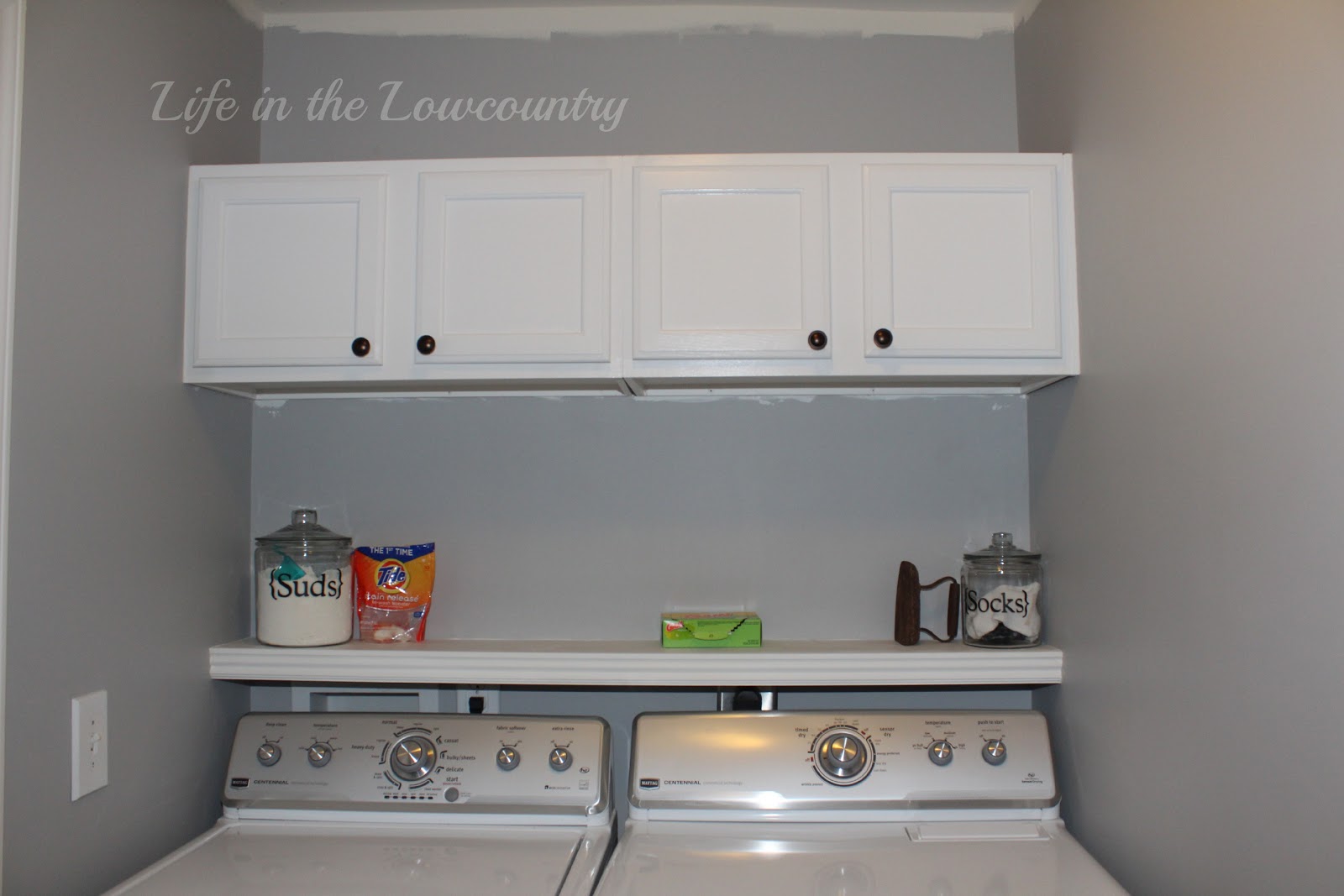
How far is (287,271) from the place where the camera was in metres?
1.68

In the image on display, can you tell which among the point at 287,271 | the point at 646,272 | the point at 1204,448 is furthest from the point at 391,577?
the point at 1204,448

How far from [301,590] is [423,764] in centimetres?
40

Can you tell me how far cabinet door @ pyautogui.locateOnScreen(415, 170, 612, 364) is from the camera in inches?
64.7

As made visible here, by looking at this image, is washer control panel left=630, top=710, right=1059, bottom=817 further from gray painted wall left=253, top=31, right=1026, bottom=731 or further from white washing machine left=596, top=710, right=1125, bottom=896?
gray painted wall left=253, top=31, right=1026, bottom=731

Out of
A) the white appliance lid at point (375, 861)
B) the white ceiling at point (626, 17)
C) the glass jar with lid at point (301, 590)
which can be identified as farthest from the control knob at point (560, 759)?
the white ceiling at point (626, 17)

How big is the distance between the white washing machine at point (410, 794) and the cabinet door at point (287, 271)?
0.69 metres

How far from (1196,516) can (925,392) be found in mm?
723

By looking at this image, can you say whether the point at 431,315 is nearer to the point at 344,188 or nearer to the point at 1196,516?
the point at 344,188

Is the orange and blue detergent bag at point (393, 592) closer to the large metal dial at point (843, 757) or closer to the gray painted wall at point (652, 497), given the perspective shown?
the gray painted wall at point (652, 497)

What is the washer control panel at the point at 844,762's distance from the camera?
1611mm

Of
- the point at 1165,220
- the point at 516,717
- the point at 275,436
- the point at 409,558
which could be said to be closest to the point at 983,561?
the point at 1165,220

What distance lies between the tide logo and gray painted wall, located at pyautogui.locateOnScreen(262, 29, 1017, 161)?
869 millimetres

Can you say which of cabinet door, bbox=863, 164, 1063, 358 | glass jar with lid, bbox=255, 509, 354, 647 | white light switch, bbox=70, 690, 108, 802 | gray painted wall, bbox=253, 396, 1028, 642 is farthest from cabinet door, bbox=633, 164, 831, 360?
white light switch, bbox=70, 690, 108, 802

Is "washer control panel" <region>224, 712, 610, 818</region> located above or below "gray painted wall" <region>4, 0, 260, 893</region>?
below
